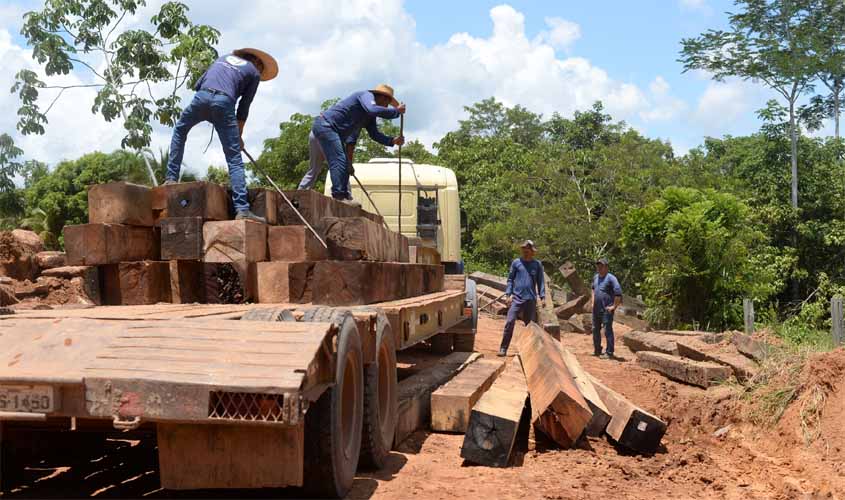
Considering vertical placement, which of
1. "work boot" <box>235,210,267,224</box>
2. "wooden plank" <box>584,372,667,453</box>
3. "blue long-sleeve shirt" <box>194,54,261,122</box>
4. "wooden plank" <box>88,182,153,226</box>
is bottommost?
"wooden plank" <box>584,372,667,453</box>

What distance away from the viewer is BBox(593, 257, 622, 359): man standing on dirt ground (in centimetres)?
1312

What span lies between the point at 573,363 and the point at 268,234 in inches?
144

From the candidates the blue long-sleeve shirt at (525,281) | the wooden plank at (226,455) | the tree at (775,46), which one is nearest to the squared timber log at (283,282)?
the wooden plank at (226,455)

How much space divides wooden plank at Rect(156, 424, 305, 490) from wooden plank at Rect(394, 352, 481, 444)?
220 cm

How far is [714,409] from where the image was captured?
811cm

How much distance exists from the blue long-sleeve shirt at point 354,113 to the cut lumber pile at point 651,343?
20.0 feet

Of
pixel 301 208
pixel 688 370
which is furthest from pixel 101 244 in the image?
pixel 688 370

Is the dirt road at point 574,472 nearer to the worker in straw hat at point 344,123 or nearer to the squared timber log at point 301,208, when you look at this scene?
the squared timber log at point 301,208

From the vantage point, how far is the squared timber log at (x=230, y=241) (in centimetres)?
572

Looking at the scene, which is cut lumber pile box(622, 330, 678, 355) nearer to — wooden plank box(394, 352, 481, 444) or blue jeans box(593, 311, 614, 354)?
blue jeans box(593, 311, 614, 354)

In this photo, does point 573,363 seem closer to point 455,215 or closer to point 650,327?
point 455,215

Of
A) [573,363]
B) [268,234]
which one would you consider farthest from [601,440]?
[268,234]

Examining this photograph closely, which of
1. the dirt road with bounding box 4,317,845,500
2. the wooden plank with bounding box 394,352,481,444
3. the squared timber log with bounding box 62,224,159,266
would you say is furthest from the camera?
the wooden plank with bounding box 394,352,481,444

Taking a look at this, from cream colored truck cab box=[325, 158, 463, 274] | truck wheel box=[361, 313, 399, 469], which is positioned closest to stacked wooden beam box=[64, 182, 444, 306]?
truck wheel box=[361, 313, 399, 469]
